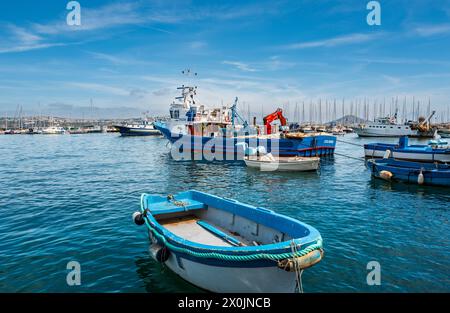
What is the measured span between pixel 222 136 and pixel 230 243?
102ft

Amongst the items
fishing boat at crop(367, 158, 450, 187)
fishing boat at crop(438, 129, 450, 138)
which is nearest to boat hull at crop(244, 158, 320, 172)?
fishing boat at crop(367, 158, 450, 187)

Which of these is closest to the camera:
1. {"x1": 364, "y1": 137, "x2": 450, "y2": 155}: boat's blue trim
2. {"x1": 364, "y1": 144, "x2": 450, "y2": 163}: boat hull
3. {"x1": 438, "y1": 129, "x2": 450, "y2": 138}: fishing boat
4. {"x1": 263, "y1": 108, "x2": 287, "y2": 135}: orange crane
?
{"x1": 364, "y1": 144, "x2": 450, "y2": 163}: boat hull

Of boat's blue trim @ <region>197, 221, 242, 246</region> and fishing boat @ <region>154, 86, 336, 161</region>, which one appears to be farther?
fishing boat @ <region>154, 86, 336, 161</region>

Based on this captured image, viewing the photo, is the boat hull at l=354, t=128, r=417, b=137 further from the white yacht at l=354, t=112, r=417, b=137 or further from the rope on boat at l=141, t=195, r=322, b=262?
the rope on boat at l=141, t=195, r=322, b=262

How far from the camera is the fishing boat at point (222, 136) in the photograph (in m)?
36.3

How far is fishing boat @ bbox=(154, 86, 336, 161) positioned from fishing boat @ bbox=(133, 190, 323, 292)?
25.2m

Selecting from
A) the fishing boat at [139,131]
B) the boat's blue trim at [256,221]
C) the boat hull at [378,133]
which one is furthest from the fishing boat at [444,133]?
the boat's blue trim at [256,221]

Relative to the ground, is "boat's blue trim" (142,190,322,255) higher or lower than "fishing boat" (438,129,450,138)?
lower

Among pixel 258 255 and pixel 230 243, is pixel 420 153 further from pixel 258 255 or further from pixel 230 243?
pixel 258 255

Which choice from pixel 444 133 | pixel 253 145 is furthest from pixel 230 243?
pixel 444 133

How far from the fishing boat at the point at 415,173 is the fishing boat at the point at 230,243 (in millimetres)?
17174

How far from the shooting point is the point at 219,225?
34.7ft

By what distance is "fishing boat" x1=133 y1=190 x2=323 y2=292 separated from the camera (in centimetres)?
623
